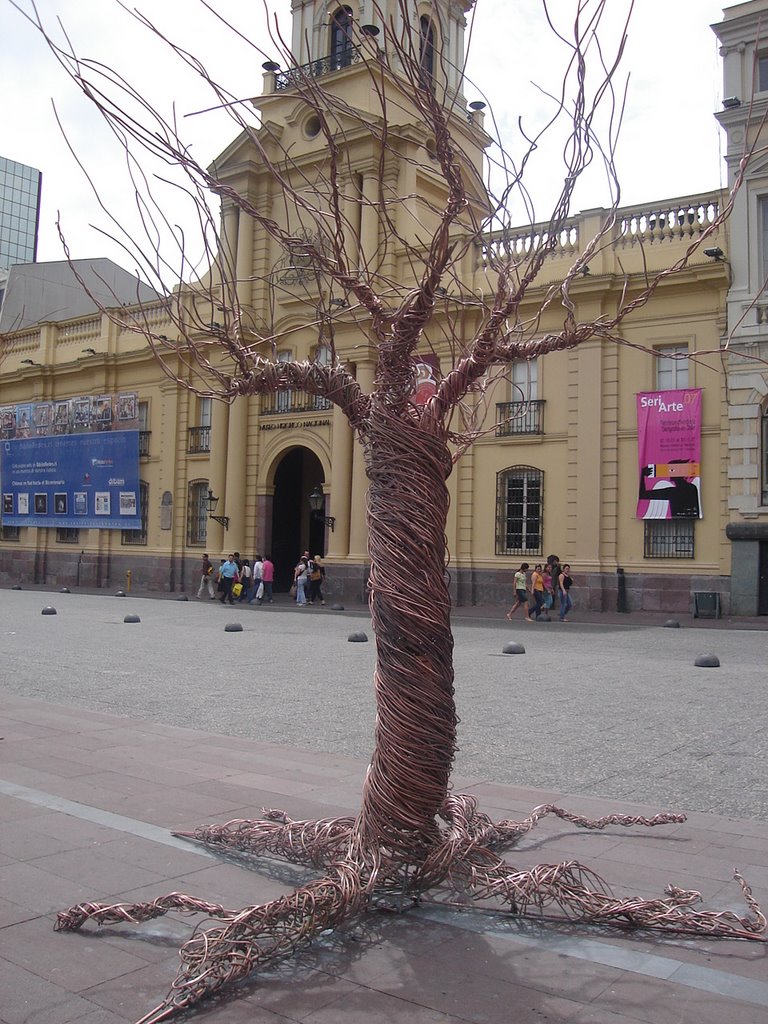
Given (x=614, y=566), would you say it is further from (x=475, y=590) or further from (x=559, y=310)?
(x=559, y=310)

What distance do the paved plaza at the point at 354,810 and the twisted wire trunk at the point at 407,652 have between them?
1.19ft

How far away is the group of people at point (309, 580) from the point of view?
25.8 metres

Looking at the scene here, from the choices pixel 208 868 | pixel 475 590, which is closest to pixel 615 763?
pixel 208 868

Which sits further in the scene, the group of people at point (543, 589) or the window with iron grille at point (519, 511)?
the window with iron grille at point (519, 511)

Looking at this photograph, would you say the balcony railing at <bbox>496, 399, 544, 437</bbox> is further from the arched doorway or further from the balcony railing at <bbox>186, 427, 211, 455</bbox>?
the balcony railing at <bbox>186, 427, 211, 455</bbox>

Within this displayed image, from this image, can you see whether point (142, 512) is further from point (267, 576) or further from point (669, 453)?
point (669, 453)

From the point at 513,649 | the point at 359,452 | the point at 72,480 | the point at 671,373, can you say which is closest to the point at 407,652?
the point at 513,649

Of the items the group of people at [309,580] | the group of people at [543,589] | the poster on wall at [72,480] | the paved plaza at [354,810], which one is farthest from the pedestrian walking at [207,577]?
the paved plaza at [354,810]

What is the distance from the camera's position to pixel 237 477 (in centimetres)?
2988

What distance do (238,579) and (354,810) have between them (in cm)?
2314

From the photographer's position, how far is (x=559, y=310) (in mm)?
23234

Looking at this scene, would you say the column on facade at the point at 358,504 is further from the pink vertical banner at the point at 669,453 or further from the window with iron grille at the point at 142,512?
the window with iron grille at the point at 142,512

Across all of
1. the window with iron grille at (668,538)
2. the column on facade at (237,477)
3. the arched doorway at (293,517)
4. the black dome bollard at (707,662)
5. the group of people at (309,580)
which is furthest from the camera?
the arched doorway at (293,517)

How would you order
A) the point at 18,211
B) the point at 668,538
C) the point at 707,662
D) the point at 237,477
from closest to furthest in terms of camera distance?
1. the point at 707,662
2. the point at 668,538
3. the point at 237,477
4. the point at 18,211
